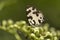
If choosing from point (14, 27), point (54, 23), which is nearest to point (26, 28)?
point (14, 27)

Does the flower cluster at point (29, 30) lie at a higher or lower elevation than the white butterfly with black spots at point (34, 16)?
lower

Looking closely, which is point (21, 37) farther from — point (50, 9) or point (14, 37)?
point (50, 9)

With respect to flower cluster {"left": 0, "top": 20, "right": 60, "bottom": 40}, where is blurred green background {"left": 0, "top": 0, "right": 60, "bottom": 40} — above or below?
above
